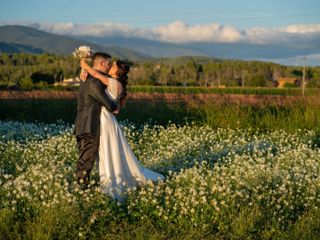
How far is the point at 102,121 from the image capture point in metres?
9.62

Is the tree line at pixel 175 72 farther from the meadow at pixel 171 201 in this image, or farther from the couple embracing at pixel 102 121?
the couple embracing at pixel 102 121

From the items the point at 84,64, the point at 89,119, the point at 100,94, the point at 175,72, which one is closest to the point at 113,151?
the point at 89,119

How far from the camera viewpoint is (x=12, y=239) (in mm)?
7445

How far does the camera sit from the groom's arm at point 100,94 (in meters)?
9.31

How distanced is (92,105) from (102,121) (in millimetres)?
350

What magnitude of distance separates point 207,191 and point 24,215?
9.40ft

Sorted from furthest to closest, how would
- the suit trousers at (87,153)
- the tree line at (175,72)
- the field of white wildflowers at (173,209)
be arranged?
1. the tree line at (175,72)
2. the suit trousers at (87,153)
3. the field of white wildflowers at (173,209)

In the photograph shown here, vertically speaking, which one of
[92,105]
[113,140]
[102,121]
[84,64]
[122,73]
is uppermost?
[84,64]

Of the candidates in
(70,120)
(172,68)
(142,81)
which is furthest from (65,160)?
(172,68)

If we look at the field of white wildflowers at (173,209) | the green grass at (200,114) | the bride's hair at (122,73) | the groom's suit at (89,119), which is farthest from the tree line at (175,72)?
the field of white wildflowers at (173,209)

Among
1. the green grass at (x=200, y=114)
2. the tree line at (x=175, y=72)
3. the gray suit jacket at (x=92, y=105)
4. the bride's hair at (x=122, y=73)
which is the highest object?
the bride's hair at (x=122, y=73)

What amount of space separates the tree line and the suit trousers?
10662cm

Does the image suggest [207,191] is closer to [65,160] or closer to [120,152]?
[120,152]

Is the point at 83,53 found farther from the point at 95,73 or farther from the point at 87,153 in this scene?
the point at 87,153
